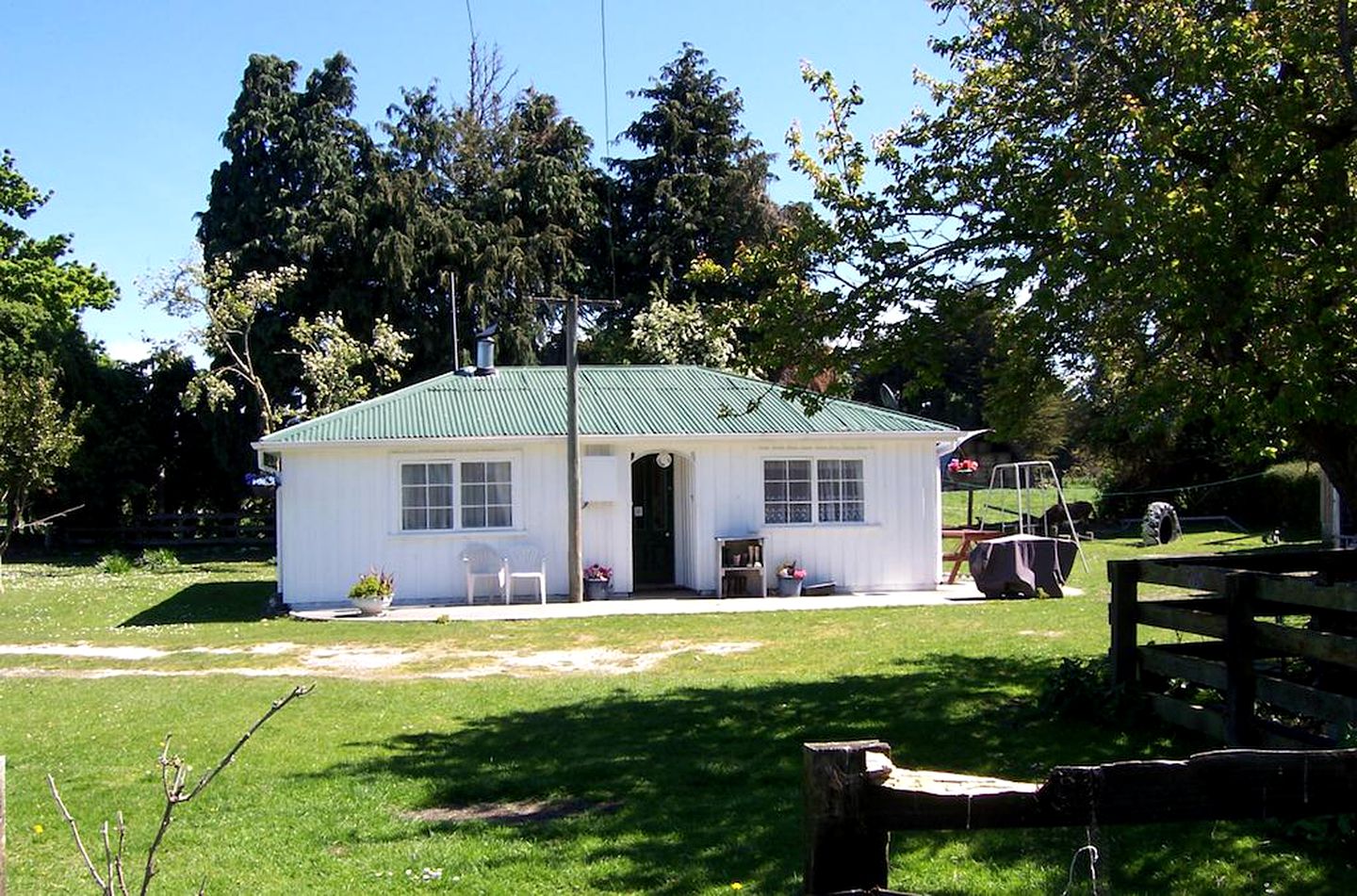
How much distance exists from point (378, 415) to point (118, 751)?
37.3ft

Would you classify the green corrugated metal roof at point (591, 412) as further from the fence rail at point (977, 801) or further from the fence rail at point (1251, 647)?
the fence rail at point (977, 801)

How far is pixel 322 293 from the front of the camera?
1334 inches

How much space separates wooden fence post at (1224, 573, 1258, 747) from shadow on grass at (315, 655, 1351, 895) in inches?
20.5

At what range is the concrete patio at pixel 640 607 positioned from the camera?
56.2 feet

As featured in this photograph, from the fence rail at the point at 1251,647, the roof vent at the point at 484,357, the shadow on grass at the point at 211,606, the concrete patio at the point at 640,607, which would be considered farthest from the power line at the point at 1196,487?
the fence rail at the point at 1251,647

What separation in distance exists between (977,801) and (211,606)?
60.6 feet

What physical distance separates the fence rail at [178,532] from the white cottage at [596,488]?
49.2 feet

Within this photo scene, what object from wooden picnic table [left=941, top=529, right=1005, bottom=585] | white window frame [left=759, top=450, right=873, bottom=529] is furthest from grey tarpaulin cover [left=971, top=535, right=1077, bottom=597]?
white window frame [left=759, top=450, right=873, bottom=529]

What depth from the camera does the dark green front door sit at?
21.0m

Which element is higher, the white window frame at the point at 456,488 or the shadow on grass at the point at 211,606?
the white window frame at the point at 456,488

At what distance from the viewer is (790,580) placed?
63.3 feet

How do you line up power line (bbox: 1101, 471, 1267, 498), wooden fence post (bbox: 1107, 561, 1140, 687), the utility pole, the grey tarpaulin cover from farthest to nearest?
1. power line (bbox: 1101, 471, 1267, 498)
2. the grey tarpaulin cover
3. the utility pole
4. wooden fence post (bbox: 1107, 561, 1140, 687)

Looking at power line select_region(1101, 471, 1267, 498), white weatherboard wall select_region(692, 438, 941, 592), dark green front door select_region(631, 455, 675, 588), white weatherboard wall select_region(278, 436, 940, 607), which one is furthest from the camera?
power line select_region(1101, 471, 1267, 498)

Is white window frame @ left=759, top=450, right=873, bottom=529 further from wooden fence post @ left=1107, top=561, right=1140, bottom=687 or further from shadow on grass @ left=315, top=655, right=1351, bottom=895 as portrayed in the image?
wooden fence post @ left=1107, top=561, right=1140, bottom=687
